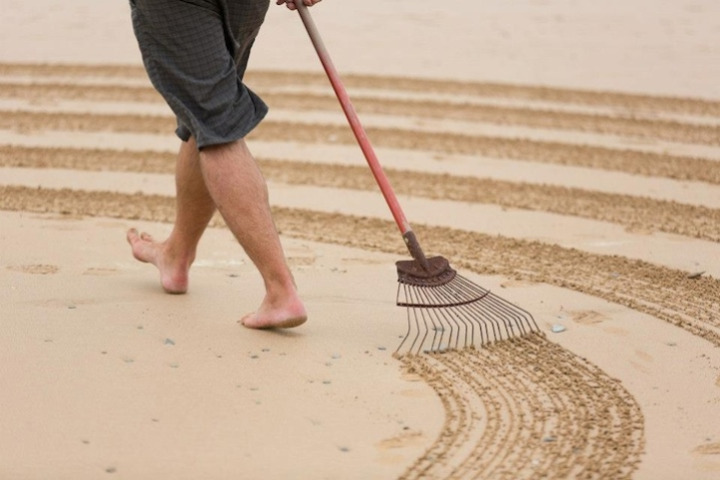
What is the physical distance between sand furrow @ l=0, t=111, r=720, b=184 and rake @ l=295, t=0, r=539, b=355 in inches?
103

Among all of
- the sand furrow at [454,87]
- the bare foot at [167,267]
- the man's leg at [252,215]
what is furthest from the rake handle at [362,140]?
the sand furrow at [454,87]

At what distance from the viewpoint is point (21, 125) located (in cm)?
731

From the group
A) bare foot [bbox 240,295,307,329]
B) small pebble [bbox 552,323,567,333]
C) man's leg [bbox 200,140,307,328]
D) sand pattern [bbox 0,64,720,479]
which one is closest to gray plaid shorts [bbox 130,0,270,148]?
man's leg [bbox 200,140,307,328]

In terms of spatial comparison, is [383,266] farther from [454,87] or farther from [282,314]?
[454,87]

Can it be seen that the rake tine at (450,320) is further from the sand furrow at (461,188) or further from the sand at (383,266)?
the sand furrow at (461,188)

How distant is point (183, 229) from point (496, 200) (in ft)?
6.77

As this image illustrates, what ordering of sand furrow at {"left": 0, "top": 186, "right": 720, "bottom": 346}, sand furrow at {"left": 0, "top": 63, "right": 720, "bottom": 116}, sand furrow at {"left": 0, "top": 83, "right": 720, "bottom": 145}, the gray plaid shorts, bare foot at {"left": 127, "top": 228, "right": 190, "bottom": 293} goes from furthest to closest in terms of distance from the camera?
sand furrow at {"left": 0, "top": 63, "right": 720, "bottom": 116}, sand furrow at {"left": 0, "top": 83, "right": 720, "bottom": 145}, sand furrow at {"left": 0, "top": 186, "right": 720, "bottom": 346}, bare foot at {"left": 127, "top": 228, "right": 190, "bottom": 293}, the gray plaid shorts

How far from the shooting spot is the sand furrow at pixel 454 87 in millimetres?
8031

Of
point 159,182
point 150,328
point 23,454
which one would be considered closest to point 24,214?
point 159,182

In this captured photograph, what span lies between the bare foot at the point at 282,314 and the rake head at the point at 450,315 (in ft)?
0.98

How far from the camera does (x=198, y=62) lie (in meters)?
3.79

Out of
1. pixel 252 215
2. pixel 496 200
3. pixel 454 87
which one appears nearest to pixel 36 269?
pixel 252 215

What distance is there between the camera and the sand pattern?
334 centimetres

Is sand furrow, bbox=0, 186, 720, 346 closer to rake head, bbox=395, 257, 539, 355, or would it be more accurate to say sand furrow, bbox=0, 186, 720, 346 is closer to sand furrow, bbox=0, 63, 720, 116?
rake head, bbox=395, 257, 539, 355
